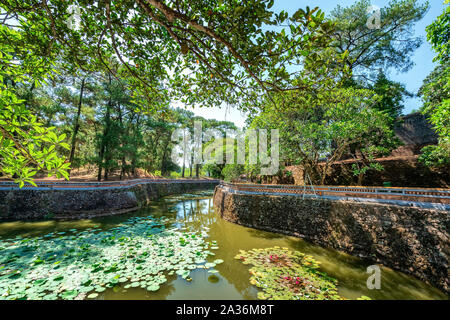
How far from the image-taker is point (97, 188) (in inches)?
449

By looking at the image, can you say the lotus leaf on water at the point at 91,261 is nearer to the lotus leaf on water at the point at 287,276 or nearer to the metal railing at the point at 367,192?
the lotus leaf on water at the point at 287,276

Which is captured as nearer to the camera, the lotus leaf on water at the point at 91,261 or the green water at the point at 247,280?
the lotus leaf on water at the point at 91,261

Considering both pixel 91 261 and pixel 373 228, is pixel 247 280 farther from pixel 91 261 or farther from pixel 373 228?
pixel 373 228

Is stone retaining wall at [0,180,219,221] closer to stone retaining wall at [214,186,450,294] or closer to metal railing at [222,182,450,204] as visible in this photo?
metal railing at [222,182,450,204]

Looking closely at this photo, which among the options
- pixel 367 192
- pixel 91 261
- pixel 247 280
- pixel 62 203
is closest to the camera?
pixel 247 280

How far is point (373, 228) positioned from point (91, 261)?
8964 mm

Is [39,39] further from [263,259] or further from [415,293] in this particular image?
[415,293]

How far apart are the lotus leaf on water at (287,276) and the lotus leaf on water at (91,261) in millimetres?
1640

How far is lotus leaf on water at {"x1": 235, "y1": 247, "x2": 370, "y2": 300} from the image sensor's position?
3.76 metres

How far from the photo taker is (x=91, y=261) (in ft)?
15.7

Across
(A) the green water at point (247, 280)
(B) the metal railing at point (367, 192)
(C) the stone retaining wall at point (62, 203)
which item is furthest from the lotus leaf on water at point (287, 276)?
(C) the stone retaining wall at point (62, 203)

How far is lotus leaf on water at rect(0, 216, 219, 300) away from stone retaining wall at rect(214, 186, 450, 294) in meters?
3.93

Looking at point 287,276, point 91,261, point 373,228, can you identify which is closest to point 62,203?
point 91,261

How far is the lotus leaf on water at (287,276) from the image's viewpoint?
3756 mm
